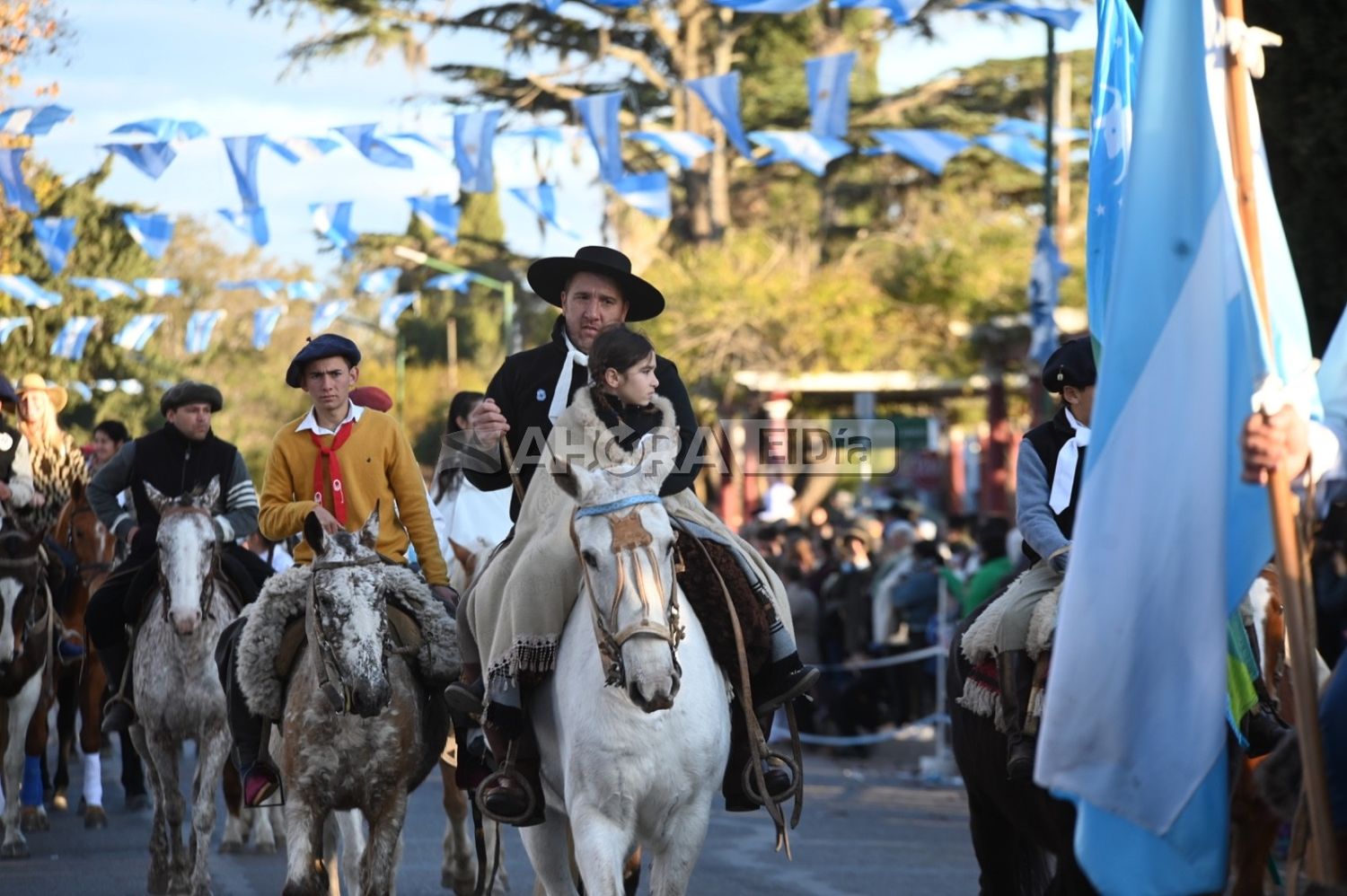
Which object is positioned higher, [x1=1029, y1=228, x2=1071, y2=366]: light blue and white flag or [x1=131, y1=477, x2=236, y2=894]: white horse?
[x1=1029, y1=228, x2=1071, y2=366]: light blue and white flag

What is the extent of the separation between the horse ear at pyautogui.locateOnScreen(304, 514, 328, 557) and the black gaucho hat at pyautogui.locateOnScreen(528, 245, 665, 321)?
1338 millimetres

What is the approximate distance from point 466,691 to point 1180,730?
353cm

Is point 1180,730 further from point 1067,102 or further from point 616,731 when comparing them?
point 1067,102

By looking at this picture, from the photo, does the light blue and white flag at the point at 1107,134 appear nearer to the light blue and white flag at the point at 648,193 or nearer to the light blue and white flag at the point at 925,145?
the light blue and white flag at the point at 925,145

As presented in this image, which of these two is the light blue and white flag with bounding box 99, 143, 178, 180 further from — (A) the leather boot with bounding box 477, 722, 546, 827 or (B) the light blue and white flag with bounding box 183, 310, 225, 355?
(B) the light blue and white flag with bounding box 183, 310, 225, 355

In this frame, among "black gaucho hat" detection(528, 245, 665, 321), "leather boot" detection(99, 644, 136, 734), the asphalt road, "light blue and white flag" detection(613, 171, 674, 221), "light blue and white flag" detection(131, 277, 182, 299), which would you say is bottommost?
the asphalt road

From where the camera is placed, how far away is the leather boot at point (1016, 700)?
24.5 feet

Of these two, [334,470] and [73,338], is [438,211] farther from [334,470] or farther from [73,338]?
[334,470]

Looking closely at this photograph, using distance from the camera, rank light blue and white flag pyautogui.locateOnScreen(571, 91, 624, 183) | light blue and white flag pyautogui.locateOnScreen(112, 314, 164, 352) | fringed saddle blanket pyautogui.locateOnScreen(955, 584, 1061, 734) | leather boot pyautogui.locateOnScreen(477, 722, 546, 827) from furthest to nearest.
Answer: light blue and white flag pyautogui.locateOnScreen(112, 314, 164, 352)
light blue and white flag pyautogui.locateOnScreen(571, 91, 624, 183)
fringed saddle blanket pyautogui.locateOnScreen(955, 584, 1061, 734)
leather boot pyautogui.locateOnScreen(477, 722, 546, 827)

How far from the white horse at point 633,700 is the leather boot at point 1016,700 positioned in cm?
116

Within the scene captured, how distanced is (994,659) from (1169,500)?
287 centimetres

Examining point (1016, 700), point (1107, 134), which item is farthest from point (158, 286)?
point (1016, 700)

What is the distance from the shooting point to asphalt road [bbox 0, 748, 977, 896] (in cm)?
1116

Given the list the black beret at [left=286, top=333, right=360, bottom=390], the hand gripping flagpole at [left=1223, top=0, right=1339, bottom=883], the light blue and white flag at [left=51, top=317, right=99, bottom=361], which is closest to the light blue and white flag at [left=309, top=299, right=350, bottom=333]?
the light blue and white flag at [left=51, top=317, right=99, bottom=361]
